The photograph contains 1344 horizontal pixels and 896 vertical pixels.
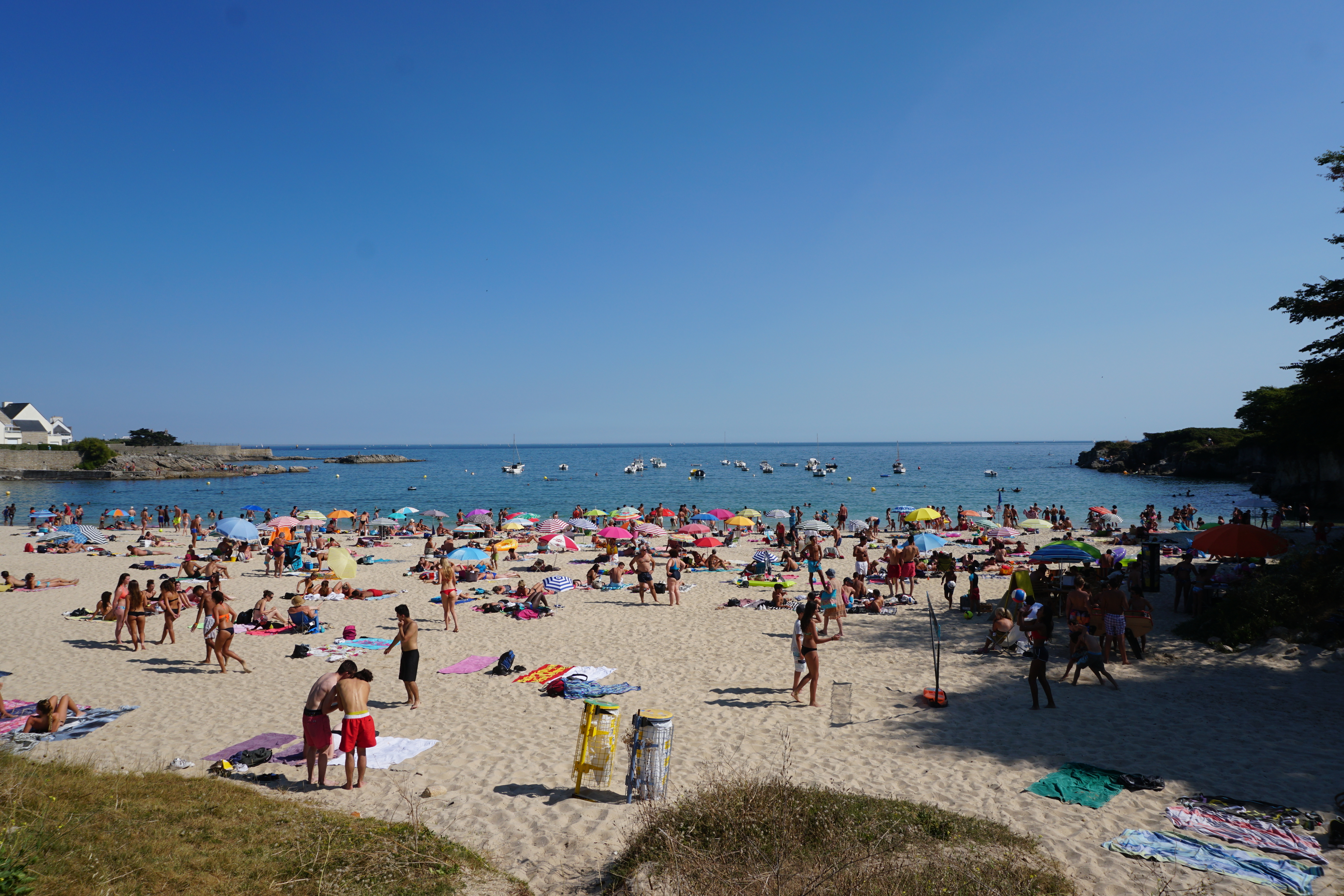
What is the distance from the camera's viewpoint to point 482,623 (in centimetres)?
1659

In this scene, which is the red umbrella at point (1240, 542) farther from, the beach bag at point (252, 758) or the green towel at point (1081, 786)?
the beach bag at point (252, 758)

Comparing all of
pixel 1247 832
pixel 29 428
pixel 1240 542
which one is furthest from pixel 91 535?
pixel 29 428

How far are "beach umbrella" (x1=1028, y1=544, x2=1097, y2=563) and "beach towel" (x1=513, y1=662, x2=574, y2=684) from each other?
35.7 ft

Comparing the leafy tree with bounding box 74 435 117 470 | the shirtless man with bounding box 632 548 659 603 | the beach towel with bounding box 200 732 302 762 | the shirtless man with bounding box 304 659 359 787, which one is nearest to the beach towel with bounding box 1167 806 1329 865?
the shirtless man with bounding box 304 659 359 787

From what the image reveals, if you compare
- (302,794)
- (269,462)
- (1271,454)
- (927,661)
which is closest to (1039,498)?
(1271,454)

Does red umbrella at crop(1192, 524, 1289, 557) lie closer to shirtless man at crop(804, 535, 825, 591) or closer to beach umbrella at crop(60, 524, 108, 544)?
shirtless man at crop(804, 535, 825, 591)

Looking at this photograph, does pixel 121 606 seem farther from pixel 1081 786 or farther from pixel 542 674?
pixel 1081 786

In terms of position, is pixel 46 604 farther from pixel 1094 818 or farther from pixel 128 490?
pixel 128 490

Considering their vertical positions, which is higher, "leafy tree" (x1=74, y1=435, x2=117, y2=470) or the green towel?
"leafy tree" (x1=74, y1=435, x2=117, y2=470)

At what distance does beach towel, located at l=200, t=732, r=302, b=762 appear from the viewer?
8266 mm

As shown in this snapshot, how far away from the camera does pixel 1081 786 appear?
725 cm

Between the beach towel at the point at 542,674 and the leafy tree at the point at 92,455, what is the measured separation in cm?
9425

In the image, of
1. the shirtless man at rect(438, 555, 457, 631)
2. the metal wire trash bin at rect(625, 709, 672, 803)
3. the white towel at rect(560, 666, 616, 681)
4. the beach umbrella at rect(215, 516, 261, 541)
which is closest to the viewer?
the metal wire trash bin at rect(625, 709, 672, 803)

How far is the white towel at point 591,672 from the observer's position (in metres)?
11.5
